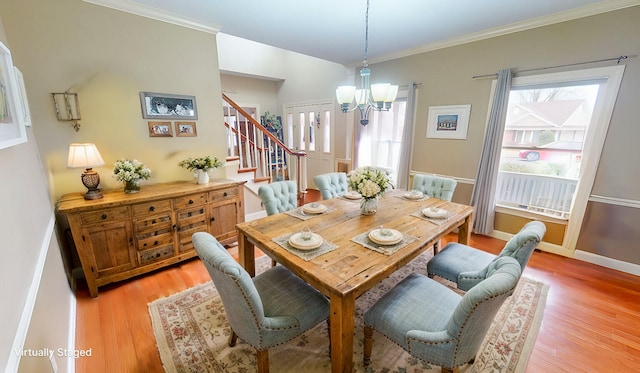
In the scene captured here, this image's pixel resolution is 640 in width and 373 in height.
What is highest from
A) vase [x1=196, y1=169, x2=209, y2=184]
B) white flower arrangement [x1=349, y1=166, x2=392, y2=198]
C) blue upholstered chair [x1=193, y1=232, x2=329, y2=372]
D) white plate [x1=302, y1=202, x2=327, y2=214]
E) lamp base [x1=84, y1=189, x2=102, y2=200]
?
white flower arrangement [x1=349, y1=166, x2=392, y2=198]

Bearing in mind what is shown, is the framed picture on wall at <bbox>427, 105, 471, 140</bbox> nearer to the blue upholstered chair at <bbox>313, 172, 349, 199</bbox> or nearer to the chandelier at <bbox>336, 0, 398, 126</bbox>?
the blue upholstered chair at <bbox>313, 172, 349, 199</bbox>

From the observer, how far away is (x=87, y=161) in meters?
2.16

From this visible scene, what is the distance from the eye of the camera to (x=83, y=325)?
6.33 feet

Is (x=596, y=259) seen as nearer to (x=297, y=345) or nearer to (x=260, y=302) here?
(x=297, y=345)

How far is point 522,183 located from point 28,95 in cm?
526

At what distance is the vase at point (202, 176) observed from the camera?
289cm

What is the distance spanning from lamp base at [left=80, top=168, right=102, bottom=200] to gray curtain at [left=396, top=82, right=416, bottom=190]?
384cm

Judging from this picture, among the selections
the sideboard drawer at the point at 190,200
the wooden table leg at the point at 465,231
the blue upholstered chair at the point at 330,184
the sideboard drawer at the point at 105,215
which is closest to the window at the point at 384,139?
the blue upholstered chair at the point at 330,184

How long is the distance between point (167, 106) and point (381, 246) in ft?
9.05

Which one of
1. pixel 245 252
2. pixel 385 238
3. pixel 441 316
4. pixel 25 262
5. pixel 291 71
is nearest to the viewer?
pixel 25 262

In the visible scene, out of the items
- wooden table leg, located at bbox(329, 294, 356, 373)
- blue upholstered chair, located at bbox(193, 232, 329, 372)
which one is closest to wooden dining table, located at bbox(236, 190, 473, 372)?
wooden table leg, located at bbox(329, 294, 356, 373)

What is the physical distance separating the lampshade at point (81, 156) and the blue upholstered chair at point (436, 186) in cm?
328

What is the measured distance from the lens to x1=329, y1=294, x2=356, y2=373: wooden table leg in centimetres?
123

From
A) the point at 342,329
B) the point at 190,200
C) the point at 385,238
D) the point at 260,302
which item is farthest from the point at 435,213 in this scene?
the point at 190,200
